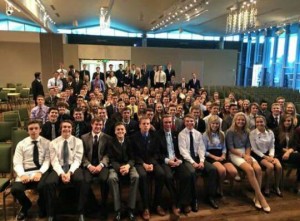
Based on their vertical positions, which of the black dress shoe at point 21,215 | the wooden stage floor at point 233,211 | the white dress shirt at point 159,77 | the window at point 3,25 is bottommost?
the wooden stage floor at point 233,211

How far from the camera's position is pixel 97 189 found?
13.3ft

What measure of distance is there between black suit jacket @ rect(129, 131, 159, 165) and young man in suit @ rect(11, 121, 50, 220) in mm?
1097

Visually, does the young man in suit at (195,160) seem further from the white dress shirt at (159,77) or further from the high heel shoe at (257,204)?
the white dress shirt at (159,77)

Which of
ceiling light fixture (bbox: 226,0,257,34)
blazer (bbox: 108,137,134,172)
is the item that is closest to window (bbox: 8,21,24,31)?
ceiling light fixture (bbox: 226,0,257,34)

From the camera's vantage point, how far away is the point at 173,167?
3.62 meters

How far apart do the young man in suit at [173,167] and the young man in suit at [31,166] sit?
4.79 feet

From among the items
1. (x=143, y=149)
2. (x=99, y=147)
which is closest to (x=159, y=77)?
(x=143, y=149)

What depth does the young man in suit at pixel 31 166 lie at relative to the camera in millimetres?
3074

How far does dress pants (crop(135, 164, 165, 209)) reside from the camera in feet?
10.9

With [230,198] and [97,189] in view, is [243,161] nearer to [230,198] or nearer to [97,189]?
[230,198]

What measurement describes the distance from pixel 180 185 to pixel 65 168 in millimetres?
1454

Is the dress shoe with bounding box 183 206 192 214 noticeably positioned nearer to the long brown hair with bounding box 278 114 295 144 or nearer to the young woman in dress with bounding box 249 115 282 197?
the young woman in dress with bounding box 249 115 282 197

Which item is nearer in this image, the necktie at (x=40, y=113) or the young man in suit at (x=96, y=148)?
the young man in suit at (x=96, y=148)

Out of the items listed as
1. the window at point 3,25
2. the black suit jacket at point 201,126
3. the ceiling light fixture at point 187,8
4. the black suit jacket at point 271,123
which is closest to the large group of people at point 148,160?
the black suit jacket at point 201,126
